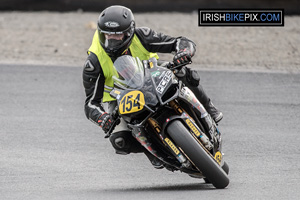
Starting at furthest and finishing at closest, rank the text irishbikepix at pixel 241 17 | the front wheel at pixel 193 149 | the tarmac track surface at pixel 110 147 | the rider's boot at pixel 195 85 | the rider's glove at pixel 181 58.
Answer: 1. the text irishbikepix at pixel 241 17
2. the rider's boot at pixel 195 85
3. the tarmac track surface at pixel 110 147
4. the rider's glove at pixel 181 58
5. the front wheel at pixel 193 149

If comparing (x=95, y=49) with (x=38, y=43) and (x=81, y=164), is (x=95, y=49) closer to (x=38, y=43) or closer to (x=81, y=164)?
(x=81, y=164)

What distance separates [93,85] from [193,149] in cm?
121

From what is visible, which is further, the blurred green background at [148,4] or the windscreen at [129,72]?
the blurred green background at [148,4]

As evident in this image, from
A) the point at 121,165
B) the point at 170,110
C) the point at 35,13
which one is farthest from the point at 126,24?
→ the point at 35,13

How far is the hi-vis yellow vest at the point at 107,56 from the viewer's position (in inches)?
249

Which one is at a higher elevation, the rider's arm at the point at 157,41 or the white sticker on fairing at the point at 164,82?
the white sticker on fairing at the point at 164,82

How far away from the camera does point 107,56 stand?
6.32 meters

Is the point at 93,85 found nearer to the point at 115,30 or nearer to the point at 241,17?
the point at 115,30

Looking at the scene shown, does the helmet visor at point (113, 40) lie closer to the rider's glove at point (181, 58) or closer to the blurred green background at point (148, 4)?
the rider's glove at point (181, 58)

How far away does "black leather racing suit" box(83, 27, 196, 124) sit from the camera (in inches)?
248

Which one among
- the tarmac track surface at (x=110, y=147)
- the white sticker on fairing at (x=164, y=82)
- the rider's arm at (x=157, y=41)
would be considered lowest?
the tarmac track surface at (x=110, y=147)

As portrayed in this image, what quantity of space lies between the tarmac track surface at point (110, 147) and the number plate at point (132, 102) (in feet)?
2.27

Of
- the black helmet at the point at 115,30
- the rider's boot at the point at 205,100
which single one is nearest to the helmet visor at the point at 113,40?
the black helmet at the point at 115,30

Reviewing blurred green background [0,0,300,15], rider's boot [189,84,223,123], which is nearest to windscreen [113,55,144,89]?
rider's boot [189,84,223,123]
